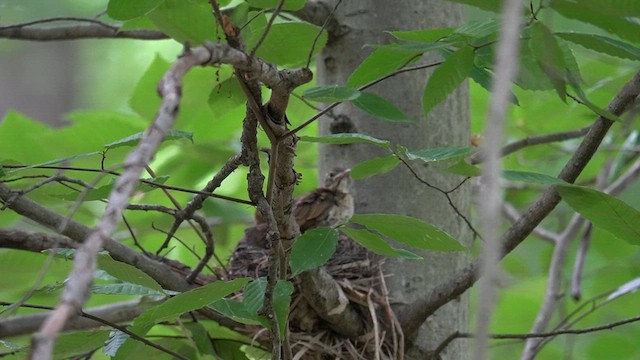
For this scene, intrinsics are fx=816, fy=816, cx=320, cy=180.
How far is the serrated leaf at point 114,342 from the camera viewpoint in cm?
120

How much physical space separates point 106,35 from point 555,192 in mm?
1010

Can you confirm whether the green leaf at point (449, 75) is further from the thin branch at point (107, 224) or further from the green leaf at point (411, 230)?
the thin branch at point (107, 224)

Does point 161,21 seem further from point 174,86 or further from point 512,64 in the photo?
point 512,64

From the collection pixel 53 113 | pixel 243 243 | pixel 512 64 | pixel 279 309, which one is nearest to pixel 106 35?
pixel 243 243

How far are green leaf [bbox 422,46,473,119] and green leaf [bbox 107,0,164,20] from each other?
43 centimetres

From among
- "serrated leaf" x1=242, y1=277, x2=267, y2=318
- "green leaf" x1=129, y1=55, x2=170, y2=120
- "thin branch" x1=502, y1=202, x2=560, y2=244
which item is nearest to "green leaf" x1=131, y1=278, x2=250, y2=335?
"serrated leaf" x1=242, y1=277, x2=267, y2=318

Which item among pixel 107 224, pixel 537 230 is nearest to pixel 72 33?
pixel 107 224

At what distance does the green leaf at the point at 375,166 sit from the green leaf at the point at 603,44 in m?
0.30

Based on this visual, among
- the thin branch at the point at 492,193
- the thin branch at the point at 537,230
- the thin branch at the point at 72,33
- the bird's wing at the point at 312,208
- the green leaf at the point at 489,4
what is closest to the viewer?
the thin branch at the point at 492,193

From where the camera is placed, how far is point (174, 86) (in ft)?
1.78

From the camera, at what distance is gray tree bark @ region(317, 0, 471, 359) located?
1.67 metres

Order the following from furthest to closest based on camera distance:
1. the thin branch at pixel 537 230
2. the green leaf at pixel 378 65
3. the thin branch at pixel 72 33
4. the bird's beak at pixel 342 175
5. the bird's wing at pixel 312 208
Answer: the thin branch at pixel 537 230
the bird's wing at pixel 312 208
the bird's beak at pixel 342 175
the thin branch at pixel 72 33
the green leaf at pixel 378 65

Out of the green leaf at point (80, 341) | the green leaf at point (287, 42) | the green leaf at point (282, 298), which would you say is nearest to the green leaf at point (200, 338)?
the green leaf at point (80, 341)

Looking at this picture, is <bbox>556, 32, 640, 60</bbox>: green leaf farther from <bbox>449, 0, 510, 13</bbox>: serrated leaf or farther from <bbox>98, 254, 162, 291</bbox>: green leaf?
<bbox>98, 254, 162, 291</bbox>: green leaf
